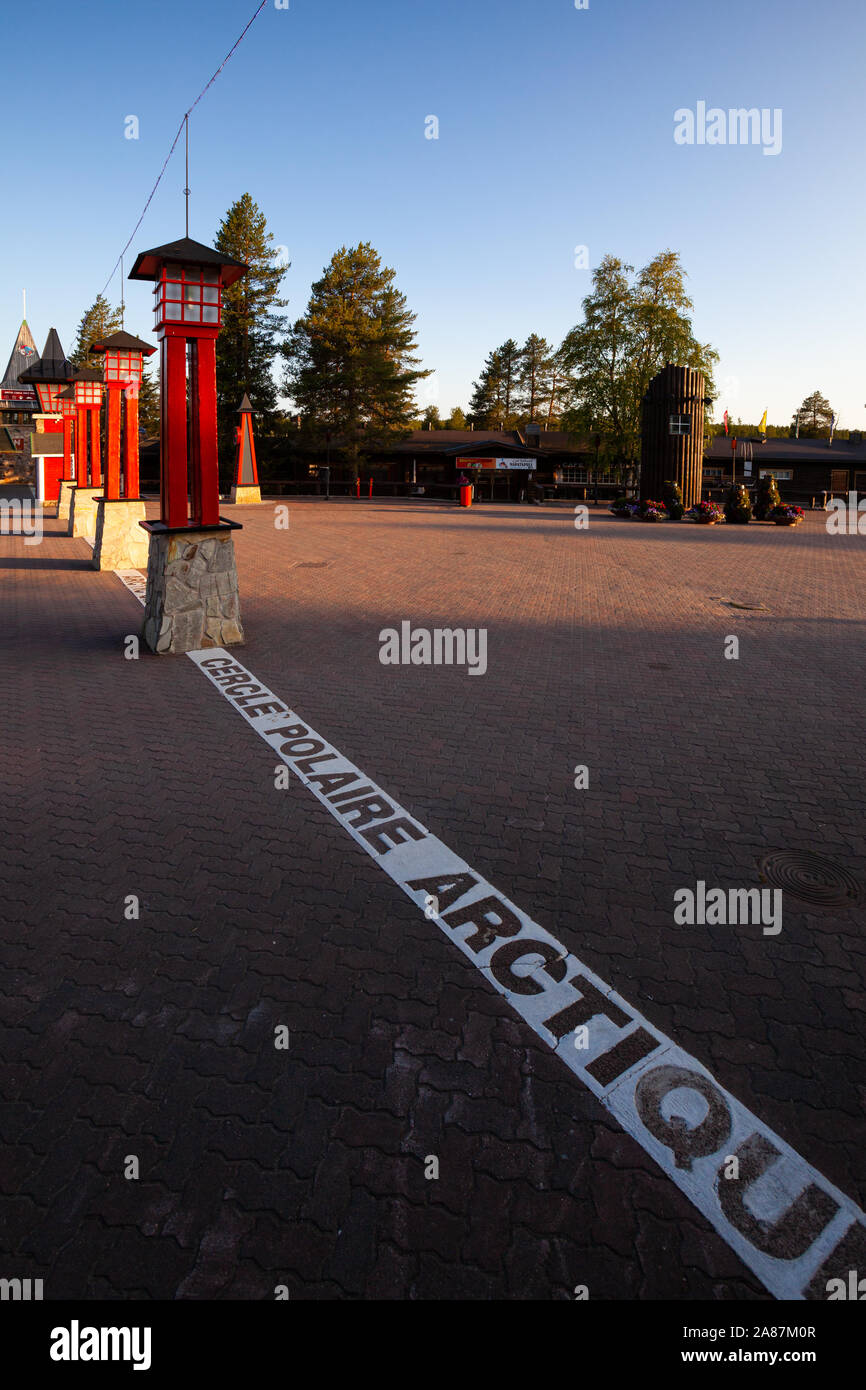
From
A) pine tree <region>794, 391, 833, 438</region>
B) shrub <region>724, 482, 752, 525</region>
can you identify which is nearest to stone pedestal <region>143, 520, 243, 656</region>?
shrub <region>724, 482, 752, 525</region>

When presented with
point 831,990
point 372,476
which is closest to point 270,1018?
point 831,990

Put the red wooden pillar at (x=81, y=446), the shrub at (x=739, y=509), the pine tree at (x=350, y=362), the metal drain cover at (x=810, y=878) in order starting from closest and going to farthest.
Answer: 1. the metal drain cover at (x=810, y=878)
2. the red wooden pillar at (x=81, y=446)
3. the shrub at (x=739, y=509)
4. the pine tree at (x=350, y=362)

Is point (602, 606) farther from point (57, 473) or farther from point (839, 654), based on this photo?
point (57, 473)

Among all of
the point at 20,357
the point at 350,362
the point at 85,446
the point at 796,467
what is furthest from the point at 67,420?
the point at 796,467

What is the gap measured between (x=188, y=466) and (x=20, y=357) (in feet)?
157

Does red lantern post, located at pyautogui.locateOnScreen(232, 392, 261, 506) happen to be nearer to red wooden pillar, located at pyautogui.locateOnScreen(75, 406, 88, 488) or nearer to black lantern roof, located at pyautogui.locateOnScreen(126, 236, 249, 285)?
red wooden pillar, located at pyautogui.locateOnScreen(75, 406, 88, 488)

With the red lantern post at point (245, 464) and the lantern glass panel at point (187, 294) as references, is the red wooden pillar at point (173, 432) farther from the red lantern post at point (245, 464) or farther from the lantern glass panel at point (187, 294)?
the red lantern post at point (245, 464)

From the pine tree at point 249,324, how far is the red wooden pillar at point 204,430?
36.3m

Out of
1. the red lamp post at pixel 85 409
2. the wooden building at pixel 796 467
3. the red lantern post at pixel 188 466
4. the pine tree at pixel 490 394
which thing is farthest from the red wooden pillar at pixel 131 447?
the pine tree at pixel 490 394

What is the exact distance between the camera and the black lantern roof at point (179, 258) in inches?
369

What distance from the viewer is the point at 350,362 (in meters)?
43.1

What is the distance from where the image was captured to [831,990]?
4043mm
